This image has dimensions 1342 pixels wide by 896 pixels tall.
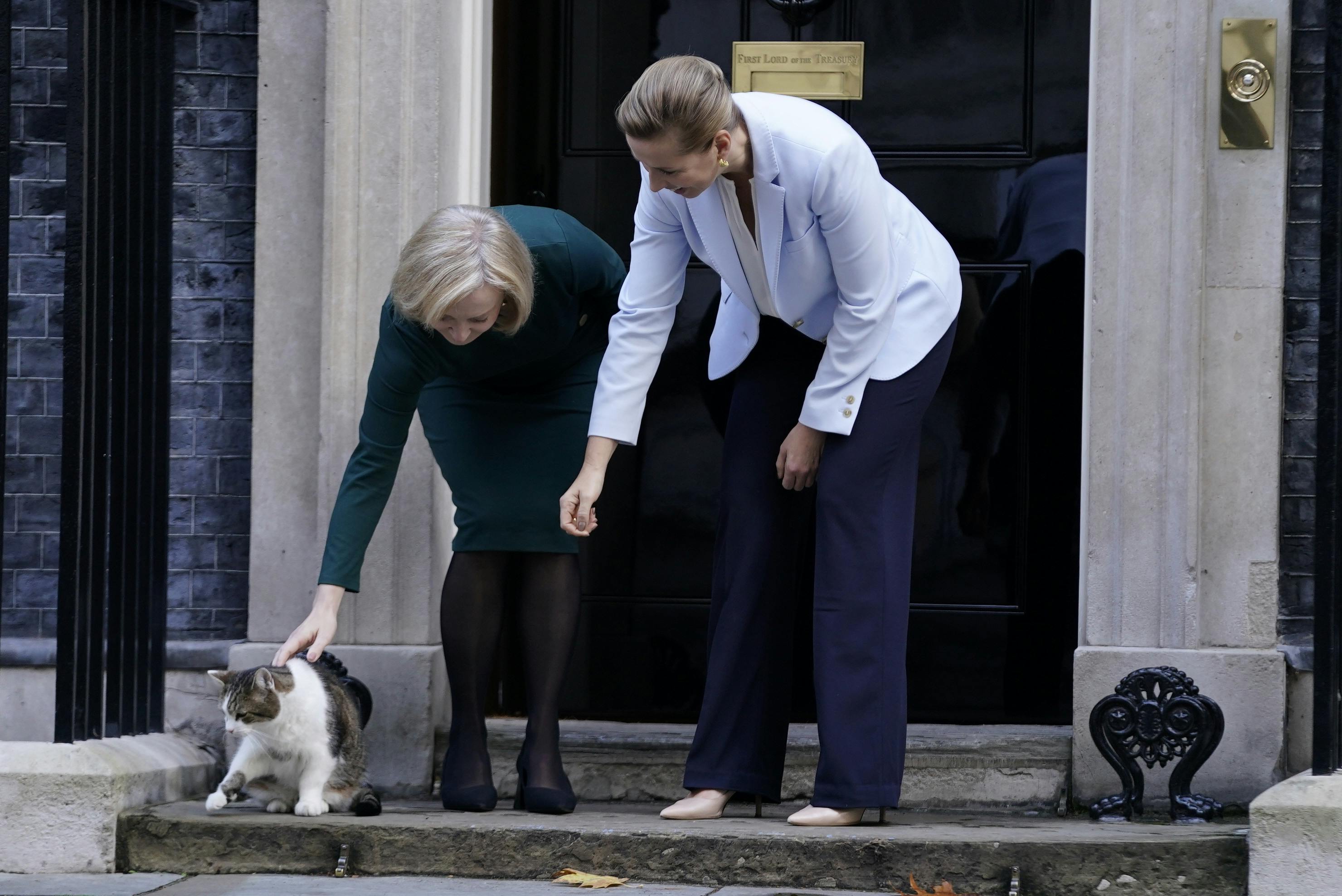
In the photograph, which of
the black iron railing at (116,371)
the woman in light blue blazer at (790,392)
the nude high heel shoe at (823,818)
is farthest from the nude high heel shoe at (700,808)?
the black iron railing at (116,371)

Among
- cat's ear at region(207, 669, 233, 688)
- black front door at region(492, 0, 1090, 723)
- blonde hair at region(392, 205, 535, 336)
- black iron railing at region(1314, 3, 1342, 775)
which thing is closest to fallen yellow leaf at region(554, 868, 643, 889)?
cat's ear at region(207, 669, 233, 688)

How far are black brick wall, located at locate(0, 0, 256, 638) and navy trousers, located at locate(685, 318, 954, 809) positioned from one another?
1430mm

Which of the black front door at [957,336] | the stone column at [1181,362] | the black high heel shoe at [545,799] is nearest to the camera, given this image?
the black high heel shoe at [545,799]

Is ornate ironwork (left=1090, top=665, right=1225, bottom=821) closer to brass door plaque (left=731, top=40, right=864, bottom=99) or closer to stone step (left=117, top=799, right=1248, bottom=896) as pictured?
stone step (left=117, top=799, right=1248, bottom=896)

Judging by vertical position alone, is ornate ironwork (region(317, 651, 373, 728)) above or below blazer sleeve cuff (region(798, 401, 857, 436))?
below

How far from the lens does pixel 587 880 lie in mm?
2971

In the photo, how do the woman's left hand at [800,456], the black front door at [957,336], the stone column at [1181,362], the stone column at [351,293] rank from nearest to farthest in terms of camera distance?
1. the woman's left hand at [800,456]
2. the stone column at [1181,362]
3. the stone column at [351,293]
4. the black front door at [957,336]

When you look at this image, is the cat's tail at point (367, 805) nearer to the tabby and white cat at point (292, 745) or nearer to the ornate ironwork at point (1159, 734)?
the tabby and white cat at point (292, 745)

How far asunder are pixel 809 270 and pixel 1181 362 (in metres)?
1.12

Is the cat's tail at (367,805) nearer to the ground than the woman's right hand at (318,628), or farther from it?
nearer to the ground

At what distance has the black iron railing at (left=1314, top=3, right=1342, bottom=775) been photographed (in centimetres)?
295

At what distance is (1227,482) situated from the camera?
145 inches

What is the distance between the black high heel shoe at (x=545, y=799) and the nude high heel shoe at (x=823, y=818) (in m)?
0.53

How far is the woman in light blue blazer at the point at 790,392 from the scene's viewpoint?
9.57 feet
